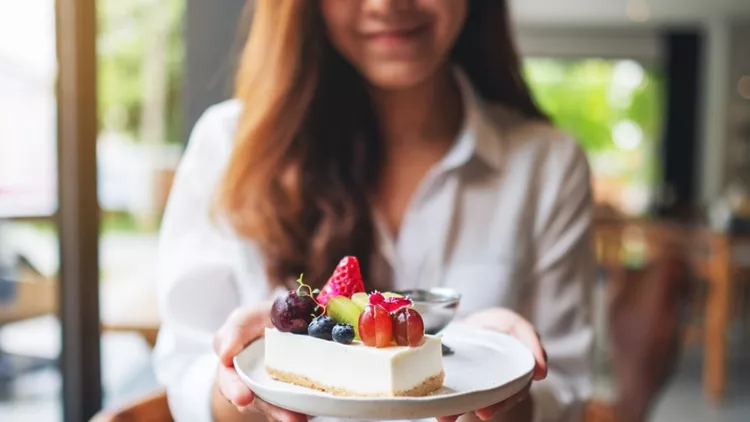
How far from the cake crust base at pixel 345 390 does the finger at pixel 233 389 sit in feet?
0.06

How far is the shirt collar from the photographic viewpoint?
73cm

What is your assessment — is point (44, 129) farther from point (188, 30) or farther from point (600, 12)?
point (600, 12)

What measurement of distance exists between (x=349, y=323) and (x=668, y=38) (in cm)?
515

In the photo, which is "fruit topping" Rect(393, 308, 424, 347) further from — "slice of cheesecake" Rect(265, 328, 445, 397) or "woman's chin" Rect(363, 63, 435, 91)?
"woman's chin" Rect(363, 63, 435, 91)

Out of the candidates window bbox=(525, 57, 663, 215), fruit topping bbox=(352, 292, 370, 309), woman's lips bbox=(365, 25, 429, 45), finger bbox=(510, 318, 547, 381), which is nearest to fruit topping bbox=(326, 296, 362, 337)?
fruit topping bbox=(352, 292, 370, 309)

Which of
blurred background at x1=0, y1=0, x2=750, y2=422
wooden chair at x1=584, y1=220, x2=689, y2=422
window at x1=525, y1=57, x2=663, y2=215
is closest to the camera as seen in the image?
blurred background at x1=0, y1=0, x2=750, y2=422

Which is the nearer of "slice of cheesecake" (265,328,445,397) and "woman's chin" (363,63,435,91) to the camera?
"slice of cheesecake" (265,328,445,397)

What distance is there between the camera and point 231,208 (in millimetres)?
668

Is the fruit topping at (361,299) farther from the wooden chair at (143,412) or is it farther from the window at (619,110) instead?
the window at (619,110)

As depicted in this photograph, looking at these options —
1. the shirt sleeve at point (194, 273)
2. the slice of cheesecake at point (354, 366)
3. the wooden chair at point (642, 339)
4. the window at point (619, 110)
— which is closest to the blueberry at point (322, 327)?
the slice of cheesecake at point (354, 366)

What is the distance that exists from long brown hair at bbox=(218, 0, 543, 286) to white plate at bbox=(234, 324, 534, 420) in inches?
6.2

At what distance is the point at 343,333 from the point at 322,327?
0.02 meters

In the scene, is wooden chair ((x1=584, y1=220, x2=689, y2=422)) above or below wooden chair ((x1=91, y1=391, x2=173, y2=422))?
below

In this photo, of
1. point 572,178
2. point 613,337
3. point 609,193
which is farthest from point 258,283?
point 609,193
